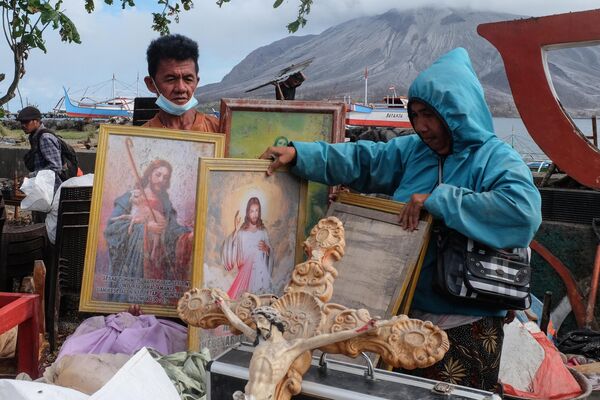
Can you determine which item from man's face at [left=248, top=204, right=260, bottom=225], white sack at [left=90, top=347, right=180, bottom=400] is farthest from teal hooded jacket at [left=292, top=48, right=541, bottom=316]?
white sack at [left=90, top=347, right=180, bottom=400]

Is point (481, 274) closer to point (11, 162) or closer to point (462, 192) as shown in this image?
point (462, 192)

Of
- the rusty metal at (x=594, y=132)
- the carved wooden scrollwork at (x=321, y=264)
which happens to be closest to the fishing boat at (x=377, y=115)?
the rusty metal at (x=594, y=132)

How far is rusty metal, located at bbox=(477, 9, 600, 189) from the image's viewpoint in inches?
188

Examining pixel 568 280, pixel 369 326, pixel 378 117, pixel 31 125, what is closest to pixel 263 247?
pixel 369 326

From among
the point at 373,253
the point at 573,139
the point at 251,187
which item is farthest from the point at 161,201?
the point at 573,139

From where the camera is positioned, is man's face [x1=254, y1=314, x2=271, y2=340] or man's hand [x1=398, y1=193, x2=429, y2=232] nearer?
man's face [x1=254, y1=314, x2=271, y2=340]

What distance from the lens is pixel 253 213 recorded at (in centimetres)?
278

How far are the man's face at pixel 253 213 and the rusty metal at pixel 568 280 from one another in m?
3.20

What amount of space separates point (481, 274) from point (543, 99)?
2910 mm

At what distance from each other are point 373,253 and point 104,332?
127cm

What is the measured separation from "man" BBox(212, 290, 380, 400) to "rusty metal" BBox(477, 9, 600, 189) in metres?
3.71

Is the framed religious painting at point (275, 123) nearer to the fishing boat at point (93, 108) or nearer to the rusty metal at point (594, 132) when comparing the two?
the rusty metal at point (594, 132)

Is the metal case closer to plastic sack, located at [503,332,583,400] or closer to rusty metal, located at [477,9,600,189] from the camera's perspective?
plastic sack, located at [503,332,583,400]

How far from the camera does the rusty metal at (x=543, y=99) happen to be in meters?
4.77
